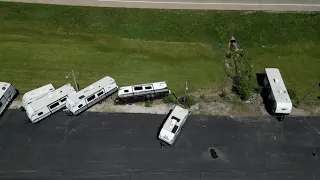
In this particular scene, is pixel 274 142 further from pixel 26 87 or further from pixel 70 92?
pixel 26 87

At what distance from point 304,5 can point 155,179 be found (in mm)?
46018

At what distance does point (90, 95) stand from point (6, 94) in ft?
38.5

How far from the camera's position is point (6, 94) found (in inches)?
1972

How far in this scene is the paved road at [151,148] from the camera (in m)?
45.4

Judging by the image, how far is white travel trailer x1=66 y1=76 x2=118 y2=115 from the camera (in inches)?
1945

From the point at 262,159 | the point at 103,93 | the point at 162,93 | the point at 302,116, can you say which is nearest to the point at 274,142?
the point at 262,159

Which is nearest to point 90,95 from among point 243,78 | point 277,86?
point 243,78

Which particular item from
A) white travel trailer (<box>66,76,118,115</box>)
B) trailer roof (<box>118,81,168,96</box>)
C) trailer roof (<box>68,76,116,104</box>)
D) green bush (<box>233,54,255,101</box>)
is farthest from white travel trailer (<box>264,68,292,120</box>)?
trailer roof (<box>68,76,116,104</box>)

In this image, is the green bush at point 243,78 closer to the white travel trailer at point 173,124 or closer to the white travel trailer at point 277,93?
A: the white travel trailer at point 277,93

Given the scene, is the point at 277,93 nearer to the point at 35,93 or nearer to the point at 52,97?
the point at 52,97

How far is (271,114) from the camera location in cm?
5209

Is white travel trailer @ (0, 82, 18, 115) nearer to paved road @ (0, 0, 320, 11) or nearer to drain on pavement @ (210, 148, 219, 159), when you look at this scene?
paved road @ (0, 0, 320, 11)

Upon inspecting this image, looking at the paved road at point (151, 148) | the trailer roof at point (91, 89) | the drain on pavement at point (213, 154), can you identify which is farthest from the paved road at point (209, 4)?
the drain on pavement at point (213, 154)

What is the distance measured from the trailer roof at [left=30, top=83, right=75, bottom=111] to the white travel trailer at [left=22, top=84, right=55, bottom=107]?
0.89m
